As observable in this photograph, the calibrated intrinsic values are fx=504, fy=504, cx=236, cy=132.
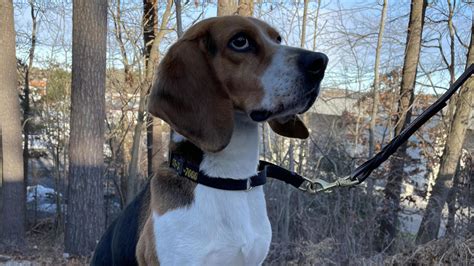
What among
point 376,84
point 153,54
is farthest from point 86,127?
point 376,84

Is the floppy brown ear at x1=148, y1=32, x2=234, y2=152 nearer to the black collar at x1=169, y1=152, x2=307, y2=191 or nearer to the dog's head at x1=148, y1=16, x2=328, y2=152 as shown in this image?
the dog's head at x1=148, y1=16, x2=328, y2=152

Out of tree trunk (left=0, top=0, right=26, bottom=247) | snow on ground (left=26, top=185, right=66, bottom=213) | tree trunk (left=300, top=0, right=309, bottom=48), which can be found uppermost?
tree trunk (left=300, top=0, right=309, bottom=48)

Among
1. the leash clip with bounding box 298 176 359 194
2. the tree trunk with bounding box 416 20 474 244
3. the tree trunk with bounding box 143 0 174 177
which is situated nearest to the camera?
the leash clip with bounding box 298 176 359 194

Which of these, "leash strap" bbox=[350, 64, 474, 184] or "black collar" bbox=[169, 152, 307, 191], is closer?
"black collar" bbox=[169, 152, 307, 191]

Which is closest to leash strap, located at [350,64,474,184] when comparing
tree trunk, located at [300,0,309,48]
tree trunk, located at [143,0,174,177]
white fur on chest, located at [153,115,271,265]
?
white fur on chest, located at [153,115,271,265]

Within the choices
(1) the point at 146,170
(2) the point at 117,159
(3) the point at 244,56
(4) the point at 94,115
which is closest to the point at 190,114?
(3) the point at 244,56

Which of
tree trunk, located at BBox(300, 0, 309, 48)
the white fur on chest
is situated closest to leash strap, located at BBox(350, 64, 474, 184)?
the white fur on chest

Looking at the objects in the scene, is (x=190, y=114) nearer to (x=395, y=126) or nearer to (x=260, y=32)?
(x=260, y=32)

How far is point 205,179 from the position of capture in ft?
8.13

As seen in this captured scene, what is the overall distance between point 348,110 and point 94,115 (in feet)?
19.0

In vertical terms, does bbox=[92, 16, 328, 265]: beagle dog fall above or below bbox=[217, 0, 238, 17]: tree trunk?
below

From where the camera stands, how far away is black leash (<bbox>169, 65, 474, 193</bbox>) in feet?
8.20

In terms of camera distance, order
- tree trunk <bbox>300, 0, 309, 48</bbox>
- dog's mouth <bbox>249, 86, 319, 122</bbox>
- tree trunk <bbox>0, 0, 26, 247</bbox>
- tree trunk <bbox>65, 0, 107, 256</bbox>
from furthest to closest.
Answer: tree trunk <bbox>0, 0, 26, 247</bbox>
tree trunk <bbox>300, 0, 309, 48</bbox>
tree trunk <bbox>65, 0, 107, 256</bbox>
dog's mouth <bbox>249, 86, 319, 122</bbox>

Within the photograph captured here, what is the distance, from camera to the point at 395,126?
11.6m
